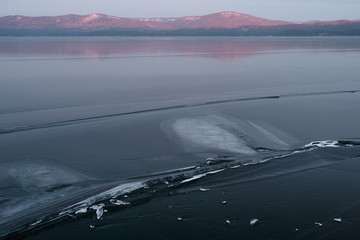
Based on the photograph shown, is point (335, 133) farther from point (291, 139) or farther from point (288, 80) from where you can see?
point (288, 80)

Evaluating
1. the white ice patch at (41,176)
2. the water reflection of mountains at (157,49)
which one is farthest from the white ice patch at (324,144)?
the water reflection of mountains at (157,49)

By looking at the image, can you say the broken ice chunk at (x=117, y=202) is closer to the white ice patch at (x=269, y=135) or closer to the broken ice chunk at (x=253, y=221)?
the broken ice chunk at (x=253, y=221)

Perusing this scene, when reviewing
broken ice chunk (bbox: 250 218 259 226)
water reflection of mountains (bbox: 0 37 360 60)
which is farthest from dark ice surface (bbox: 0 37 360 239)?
water reflection of mountains (bbox: 0 37 360 60)

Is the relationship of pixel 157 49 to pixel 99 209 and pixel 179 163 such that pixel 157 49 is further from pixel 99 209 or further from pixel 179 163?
pixel 99 209

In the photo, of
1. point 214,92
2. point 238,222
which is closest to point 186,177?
point 238,222

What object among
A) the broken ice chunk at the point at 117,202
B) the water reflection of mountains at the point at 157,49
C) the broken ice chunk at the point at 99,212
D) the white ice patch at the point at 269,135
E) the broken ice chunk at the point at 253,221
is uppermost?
the water reflection of mountains at the point at 157,49

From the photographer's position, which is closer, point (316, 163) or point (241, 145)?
point (316, 163)
